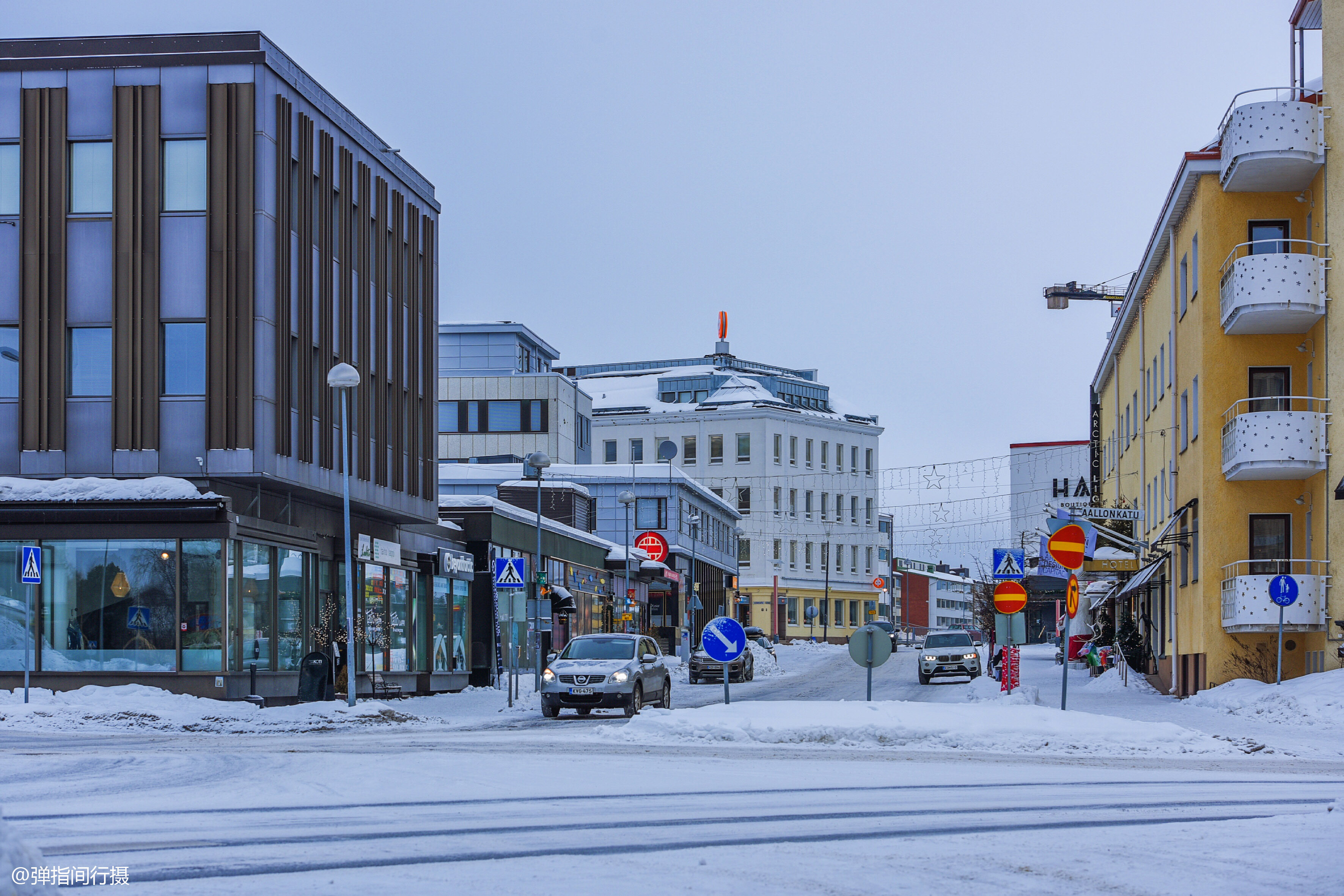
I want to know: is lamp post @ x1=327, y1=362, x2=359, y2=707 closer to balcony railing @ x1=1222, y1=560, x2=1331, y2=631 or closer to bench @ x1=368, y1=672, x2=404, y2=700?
bench @ x1=368, y1=672, x2=404, y2=700

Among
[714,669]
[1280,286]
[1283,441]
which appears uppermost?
[1280,286]

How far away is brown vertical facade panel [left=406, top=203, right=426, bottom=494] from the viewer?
39.4 meters

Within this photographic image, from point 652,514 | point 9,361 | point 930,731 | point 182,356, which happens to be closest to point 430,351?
point 182,356

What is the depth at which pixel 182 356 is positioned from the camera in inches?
1158

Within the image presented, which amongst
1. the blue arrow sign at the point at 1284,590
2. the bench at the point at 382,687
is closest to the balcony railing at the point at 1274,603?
the blue arrow sign at the point at 1284,590

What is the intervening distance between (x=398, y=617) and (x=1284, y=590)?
844 inches

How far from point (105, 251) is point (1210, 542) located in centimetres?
2440

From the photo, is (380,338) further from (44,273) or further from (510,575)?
(44,273)

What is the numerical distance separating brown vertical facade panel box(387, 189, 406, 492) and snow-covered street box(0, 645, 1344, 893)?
41.4ft

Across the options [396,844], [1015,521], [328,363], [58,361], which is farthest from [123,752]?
[1015,521]

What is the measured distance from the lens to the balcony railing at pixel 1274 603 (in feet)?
104

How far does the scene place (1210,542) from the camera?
34125 millimetres

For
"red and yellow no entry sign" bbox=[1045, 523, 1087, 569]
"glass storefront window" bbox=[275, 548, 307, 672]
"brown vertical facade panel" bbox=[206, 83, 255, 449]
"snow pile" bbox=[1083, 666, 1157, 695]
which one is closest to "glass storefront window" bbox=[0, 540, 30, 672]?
"brown vertical facade panel" bbox=[206, 83, 255, 449]

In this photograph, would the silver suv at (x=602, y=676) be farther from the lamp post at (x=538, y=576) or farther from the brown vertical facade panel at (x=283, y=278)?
the brown vertical facade panel at (x=283, y=278)
